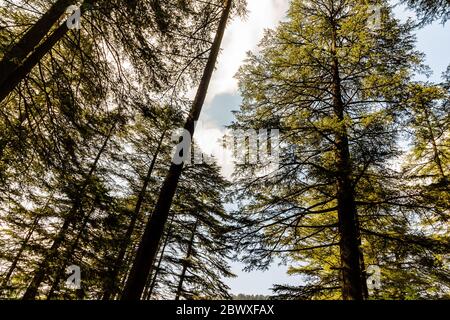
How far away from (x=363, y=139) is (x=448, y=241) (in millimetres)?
2857

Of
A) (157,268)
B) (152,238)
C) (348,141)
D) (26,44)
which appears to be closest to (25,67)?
(26,44)

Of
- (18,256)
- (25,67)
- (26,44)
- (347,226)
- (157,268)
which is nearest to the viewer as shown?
(26,44)

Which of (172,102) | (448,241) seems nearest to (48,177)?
(172,102)

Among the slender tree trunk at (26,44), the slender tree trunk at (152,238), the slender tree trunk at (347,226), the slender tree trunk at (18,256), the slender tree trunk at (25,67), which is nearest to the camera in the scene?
the slender tree trunk at (152,238)

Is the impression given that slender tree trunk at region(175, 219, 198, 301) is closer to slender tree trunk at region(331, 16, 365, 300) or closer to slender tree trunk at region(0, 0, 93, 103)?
slender tree trunk at region(331, 16, 365, 300)

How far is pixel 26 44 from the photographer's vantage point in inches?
187

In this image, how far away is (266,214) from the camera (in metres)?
7.04

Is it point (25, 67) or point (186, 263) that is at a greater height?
point (25, 67)

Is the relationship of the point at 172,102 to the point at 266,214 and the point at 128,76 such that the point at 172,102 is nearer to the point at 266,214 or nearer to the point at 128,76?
the point at 128,76

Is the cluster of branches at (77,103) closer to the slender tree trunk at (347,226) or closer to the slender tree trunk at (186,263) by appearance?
the slender tree trunk at (347,226)

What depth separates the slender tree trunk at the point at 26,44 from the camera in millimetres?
4453

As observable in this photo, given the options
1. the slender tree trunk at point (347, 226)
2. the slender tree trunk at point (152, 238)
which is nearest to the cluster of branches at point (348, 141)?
the slender tree trunk at point (347, 226)

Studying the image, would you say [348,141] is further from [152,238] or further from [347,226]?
[152,238]

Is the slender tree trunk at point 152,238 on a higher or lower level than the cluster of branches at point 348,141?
lower
